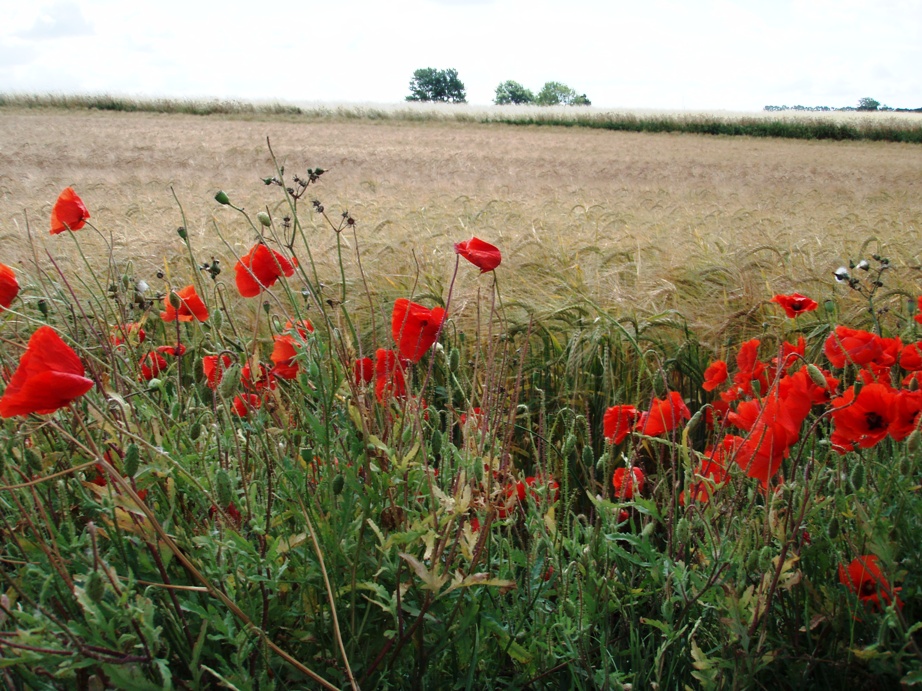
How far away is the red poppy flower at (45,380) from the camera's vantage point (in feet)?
2.49

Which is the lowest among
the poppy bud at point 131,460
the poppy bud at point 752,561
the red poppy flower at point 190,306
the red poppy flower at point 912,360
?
the poppy bud at point 752,561

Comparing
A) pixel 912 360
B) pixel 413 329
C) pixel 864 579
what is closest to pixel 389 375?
pixel 413 329

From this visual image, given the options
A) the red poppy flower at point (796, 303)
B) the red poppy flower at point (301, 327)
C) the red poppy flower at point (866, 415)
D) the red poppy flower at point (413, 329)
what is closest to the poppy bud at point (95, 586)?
the red poppy flower at point (301, 327)

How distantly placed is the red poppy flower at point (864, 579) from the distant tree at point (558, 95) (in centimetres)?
6523

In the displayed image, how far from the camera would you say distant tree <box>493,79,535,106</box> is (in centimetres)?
6412

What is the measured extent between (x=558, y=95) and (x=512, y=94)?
4015 mm

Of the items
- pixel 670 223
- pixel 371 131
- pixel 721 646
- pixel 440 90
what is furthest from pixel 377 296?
pixel 440 90

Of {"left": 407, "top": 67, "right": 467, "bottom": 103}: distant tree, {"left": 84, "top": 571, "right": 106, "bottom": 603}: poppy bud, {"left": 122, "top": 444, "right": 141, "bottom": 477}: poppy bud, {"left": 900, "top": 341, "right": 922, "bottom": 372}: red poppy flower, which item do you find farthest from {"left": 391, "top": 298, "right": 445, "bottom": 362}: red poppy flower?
{"left": 407, "top": 67, "right": 467, "bottom": 103}: distant tree

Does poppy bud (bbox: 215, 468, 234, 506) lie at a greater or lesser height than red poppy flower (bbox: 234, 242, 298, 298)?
lesser

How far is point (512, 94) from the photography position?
210ft

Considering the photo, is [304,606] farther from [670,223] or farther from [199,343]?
[670,223]

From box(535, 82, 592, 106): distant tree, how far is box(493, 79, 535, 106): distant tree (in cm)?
125

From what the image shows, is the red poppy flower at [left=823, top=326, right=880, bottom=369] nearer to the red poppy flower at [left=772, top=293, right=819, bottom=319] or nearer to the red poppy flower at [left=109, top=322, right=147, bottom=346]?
the red poppy flower at [left=772, top=293, right=819, bottom=319]

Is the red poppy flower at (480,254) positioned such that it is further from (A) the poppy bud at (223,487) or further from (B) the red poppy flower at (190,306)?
(B) the red poppy flower at (190,306)
